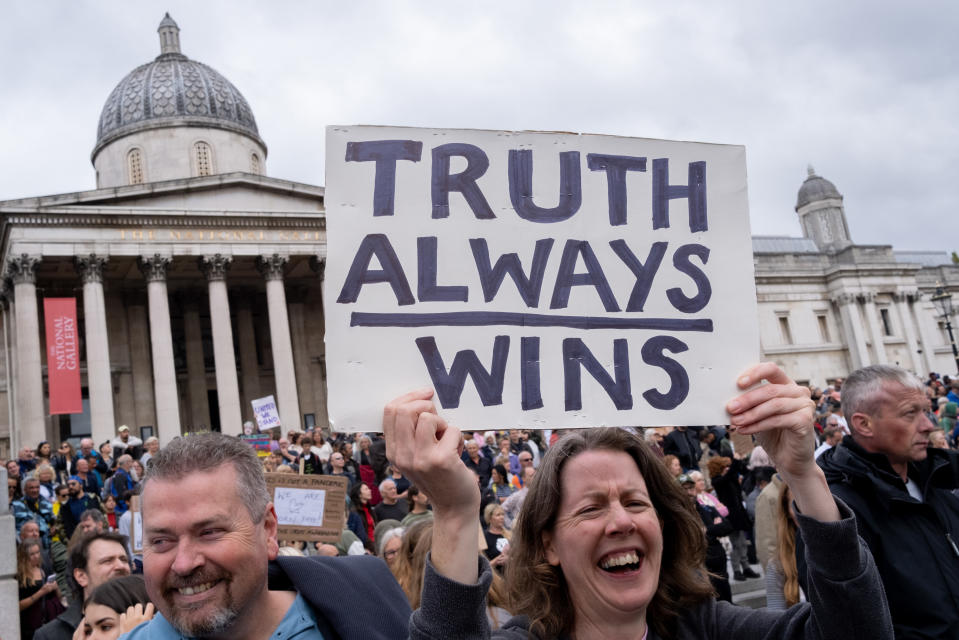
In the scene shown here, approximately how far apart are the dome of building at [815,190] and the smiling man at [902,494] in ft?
195

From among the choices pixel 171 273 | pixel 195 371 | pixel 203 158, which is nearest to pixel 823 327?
pixel 195 371

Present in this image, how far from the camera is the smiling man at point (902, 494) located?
315 cm

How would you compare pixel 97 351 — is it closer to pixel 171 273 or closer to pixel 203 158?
pixel 171 273

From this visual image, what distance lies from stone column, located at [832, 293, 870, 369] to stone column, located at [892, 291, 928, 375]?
3.23 m

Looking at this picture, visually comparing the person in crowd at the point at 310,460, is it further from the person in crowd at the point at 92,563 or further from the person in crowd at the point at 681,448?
the person in crowd at the point at 92,563

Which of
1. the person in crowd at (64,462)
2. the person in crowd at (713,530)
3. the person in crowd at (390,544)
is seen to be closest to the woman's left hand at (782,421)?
the person in crowd at (390,544)

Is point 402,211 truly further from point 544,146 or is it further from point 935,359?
point 935,359

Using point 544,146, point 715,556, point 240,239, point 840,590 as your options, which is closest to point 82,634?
point 544,146

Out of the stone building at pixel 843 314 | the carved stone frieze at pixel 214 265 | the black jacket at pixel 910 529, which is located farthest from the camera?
the stone building at pixel 843 314

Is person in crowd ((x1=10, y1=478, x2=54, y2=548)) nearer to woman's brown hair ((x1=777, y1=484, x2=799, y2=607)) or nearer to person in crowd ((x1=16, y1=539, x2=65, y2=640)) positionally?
person in crowd ((x1=16, y1=539, x2=65, y2=640))

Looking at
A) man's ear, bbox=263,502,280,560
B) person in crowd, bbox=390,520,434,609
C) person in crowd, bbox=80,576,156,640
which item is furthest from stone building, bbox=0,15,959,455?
man's ear, bbox=263,502,280,560

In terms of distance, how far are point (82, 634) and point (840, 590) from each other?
121 inches

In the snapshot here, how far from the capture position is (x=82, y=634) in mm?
3607

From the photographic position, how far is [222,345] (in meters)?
31.0
